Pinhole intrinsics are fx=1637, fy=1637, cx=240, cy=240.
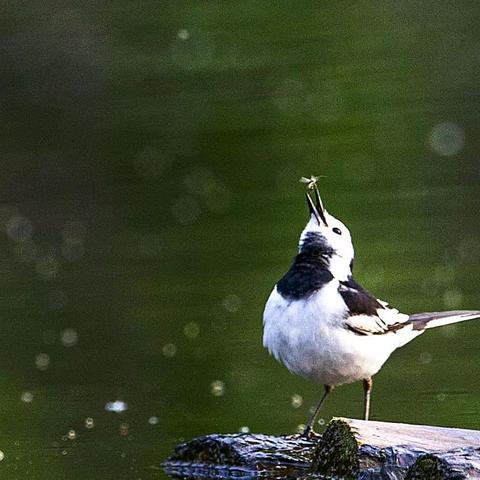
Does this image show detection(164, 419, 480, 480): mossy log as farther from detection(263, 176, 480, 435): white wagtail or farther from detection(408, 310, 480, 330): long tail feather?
detection(408, 310, 480, 330): long tail feather

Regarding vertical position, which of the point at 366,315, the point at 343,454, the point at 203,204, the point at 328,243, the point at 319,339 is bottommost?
the point at 343,454

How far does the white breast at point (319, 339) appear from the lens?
7355 mm

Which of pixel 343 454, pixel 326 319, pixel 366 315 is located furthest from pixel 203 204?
pixel 343 454

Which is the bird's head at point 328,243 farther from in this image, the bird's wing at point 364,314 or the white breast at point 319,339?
the white breast at point 319,339

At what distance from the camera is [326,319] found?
7.38 meters

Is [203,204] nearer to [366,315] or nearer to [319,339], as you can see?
[366,315]

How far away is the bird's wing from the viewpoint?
7.47 metres

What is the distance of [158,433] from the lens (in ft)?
27.9

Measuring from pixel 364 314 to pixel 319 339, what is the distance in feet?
1.00

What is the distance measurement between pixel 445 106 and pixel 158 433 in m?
9.62

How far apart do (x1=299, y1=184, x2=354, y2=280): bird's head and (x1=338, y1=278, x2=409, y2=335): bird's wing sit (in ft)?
0.29

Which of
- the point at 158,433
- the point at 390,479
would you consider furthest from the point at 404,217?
the point at 390,479

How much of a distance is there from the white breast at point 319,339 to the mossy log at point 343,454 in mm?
342

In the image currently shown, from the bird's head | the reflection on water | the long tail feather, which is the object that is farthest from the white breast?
the reflection on water
